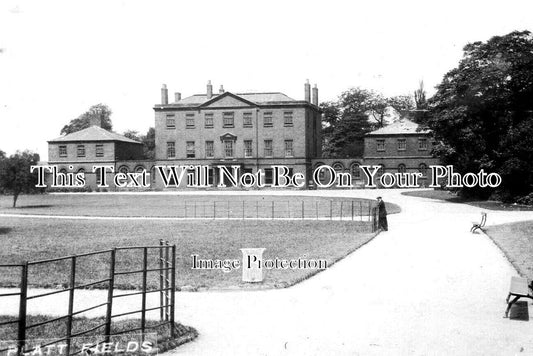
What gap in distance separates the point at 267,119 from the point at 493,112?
32.4 meters

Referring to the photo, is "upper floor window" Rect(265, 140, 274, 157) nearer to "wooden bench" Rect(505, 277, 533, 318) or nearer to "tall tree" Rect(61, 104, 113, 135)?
"tall tree" Rect(61, 104, 113, 135)

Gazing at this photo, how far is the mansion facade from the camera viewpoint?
2557 inches

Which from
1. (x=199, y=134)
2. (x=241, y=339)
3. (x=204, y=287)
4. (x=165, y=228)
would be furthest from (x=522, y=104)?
(x=199, y=134)

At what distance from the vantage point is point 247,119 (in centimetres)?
6638

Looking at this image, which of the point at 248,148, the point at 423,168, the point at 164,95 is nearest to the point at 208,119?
the point at 248,148

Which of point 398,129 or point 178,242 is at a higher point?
point 398,129

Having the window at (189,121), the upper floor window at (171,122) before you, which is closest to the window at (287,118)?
the window at (189,121)

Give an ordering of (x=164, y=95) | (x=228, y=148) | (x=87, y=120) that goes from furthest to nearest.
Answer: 1. (x=87, y=120)
2. (x=164, y=95)
3. (x=228, y=148)

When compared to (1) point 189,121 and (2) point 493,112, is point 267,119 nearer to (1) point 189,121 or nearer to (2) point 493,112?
(1) point 189,121

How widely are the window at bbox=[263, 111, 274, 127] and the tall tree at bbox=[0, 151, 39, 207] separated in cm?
2922

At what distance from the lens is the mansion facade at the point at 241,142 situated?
213 feet

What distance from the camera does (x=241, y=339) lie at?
7.82 metres

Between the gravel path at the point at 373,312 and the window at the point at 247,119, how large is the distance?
2017 inches

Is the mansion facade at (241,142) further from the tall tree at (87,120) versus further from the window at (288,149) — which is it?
the tall tree at (87,120)
